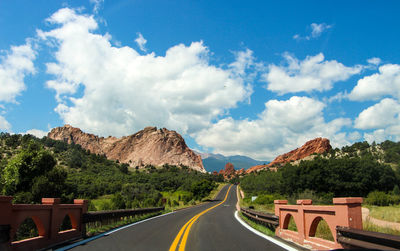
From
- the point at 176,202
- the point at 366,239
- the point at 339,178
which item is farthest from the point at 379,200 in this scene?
the point at 366,239

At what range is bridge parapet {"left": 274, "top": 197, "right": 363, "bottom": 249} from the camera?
19.0ft

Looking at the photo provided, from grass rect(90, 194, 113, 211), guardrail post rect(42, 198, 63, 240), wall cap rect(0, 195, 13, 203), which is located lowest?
grass rect(90, 194, 113, 211)

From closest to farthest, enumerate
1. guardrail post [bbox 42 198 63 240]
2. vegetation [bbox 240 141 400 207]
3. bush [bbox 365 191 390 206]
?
guardrail post [bbox 42 198 63 240]
bush [bbox 365 191 390 206]
vegetation [bbox 240 141 400 207]

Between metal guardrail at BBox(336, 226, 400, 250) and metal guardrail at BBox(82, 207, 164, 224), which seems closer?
metal guardrail at BBox(336, 226, 400, 250)

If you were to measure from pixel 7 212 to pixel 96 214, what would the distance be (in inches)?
227

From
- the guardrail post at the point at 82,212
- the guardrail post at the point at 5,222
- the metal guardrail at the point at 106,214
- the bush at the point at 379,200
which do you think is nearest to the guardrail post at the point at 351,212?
the guardrail post at the point at 5,222

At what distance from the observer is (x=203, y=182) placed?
77.4 m

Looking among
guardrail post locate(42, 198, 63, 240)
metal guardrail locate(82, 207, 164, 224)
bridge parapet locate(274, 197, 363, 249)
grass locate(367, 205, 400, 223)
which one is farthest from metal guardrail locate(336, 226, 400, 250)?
grass locate(367, 205, 400, 223)

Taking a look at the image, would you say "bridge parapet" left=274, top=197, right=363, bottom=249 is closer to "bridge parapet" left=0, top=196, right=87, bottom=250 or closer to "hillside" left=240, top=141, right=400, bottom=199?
"bridge parapet" left=0, top=196, right=87, bottom=250

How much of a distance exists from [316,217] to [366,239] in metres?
2.24

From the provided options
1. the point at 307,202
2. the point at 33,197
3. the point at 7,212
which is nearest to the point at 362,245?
the point at 307,202

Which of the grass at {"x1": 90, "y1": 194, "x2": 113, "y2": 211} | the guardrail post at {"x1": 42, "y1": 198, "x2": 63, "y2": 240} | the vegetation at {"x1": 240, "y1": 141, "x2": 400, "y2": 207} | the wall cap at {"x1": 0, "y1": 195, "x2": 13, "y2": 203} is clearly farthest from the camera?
the vegetation at {"x1": 240, "y1": 141, "x2": 400, "y2": 207}

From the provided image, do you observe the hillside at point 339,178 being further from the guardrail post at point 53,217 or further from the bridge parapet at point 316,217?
the guardrail post at point 53,217

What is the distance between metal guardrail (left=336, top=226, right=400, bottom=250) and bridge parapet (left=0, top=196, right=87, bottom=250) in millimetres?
6982
